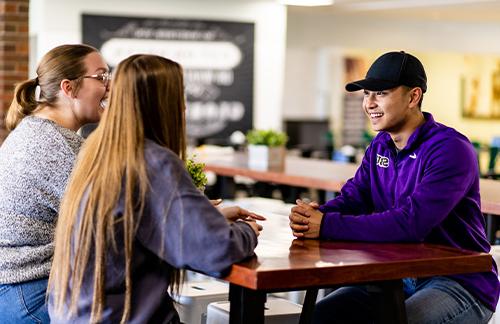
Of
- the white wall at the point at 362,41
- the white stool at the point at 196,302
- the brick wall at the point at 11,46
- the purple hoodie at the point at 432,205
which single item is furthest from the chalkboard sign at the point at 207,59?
the purple hoodie at the point at 432,205

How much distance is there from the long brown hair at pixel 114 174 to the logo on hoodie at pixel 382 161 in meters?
0.99

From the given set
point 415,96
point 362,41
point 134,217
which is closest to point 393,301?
point 415,96

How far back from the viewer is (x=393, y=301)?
9.36 ft

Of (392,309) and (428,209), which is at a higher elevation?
(428,209)

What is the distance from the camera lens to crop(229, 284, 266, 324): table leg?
8.71 feet

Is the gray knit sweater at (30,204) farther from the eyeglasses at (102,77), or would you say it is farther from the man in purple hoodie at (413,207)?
the man in purple hoodie at (413,207)

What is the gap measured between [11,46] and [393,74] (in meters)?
4.88

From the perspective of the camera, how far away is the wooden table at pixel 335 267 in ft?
8.23

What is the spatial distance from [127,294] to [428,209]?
1038 mm

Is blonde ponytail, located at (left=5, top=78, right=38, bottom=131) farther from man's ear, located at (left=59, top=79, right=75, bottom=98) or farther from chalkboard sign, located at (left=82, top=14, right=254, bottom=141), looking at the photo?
chalkboard sign, located at (left=82, top=14, right=254, bottom=141)

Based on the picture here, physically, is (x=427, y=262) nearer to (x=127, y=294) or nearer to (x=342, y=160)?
(x=127, y=294)

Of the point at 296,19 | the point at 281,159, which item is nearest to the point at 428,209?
the point at 281,159

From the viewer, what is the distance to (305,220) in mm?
3109

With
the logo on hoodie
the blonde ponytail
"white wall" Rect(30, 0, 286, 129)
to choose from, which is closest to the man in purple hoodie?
the logo on hoodie
